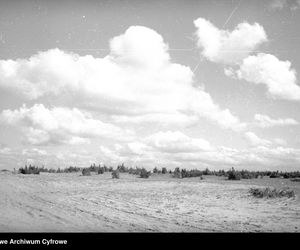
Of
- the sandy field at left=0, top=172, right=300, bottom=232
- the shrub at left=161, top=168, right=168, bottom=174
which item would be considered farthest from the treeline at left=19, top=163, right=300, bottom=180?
the sandy field at left=0, top=172, right=300, bottom=232

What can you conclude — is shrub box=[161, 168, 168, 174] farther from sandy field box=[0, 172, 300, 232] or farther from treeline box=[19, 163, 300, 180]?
sandy field box=[0, 172, 300, 232]

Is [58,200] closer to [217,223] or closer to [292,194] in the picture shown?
[217,223]

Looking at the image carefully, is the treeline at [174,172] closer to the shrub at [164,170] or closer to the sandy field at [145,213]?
the shrub at [164,170]

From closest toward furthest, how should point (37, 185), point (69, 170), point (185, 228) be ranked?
point (185, 228) < point (37, 185) < point (69, 170)

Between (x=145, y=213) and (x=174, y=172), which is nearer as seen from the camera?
(x=145, y=213)

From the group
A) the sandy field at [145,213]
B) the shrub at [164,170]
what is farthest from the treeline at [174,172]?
the sandy field at [145,213]

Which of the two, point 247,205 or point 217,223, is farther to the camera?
point 247,205

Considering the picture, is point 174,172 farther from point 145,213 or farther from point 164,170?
point 145,213

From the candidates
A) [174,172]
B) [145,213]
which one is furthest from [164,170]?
[145,213]

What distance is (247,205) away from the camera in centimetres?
1577

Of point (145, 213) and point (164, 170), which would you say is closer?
point (145, 213)

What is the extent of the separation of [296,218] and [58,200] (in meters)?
9.89

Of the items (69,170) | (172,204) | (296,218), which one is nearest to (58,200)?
(172,204)

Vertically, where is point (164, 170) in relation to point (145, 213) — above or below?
above
